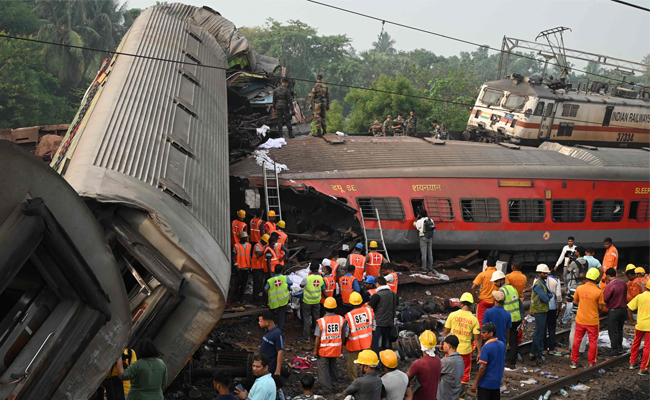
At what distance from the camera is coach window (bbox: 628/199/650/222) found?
18766 mm

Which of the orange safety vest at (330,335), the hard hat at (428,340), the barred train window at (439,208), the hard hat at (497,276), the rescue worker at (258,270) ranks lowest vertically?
the rescue worker at (258,270)

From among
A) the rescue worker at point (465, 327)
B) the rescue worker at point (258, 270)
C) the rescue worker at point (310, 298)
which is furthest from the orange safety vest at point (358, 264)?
the rescue worker at point (465, 327)

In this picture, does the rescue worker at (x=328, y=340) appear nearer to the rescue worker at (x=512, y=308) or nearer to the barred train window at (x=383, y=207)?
the rescue worker at (x=512, y=308)

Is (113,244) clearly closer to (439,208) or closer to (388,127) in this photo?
(439,208)

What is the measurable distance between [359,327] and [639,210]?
13078 millimetres

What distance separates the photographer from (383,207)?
15312mm

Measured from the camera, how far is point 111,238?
617 cm

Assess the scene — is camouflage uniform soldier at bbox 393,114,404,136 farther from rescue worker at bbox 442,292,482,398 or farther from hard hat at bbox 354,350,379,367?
hard hat at bbox 354,350,379,367

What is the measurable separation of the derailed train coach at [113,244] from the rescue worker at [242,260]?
5.15 ft

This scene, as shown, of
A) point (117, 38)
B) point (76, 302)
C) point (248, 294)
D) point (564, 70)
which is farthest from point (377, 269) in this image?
point (117, 38)

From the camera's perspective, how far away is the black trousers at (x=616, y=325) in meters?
11.4

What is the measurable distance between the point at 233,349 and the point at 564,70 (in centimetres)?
1855

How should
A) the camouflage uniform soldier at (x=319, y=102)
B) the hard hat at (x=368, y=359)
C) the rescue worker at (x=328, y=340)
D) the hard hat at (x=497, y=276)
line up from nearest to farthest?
1. the hard hat at (x=368, y=359)
2. the rescue worker at (x=328, y=340)
3. the hard hat at (x=497, y=276)
4. the camouflage uniform soldier at (x=319, y=102)

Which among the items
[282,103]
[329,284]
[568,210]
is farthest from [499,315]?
[282,103]
